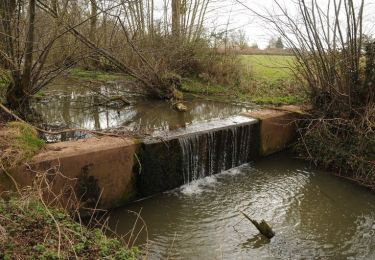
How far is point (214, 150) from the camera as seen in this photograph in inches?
301

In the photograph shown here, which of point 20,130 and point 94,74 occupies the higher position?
point 94,74

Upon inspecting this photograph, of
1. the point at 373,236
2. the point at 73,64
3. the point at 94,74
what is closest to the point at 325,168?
the point at 373,236

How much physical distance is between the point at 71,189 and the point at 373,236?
14.6 ft

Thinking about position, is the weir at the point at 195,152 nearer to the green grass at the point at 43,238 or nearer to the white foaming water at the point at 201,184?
the white foaming water at the point at 201,184

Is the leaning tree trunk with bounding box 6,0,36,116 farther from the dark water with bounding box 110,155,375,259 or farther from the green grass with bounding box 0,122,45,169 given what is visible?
the dark water with bounding box 110,155,375,259

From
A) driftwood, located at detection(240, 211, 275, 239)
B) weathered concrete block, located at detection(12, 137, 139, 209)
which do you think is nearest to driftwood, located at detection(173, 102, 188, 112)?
weathered concrete block, located at detection(12, 137, 139, 209)

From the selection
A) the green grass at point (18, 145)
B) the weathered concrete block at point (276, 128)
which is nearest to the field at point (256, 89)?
the weathered concrete block at point (276, 128)

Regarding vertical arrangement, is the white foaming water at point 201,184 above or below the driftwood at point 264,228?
above

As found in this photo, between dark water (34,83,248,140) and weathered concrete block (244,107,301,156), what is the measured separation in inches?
51.3

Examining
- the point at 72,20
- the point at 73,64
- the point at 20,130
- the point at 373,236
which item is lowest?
the point at 373,236

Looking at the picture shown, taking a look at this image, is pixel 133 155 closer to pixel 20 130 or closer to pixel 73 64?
pixel 20 130

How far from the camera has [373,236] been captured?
5.41 metres

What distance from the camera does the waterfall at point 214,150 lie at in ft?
23.4

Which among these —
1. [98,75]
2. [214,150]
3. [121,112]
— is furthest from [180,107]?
[98,75]
